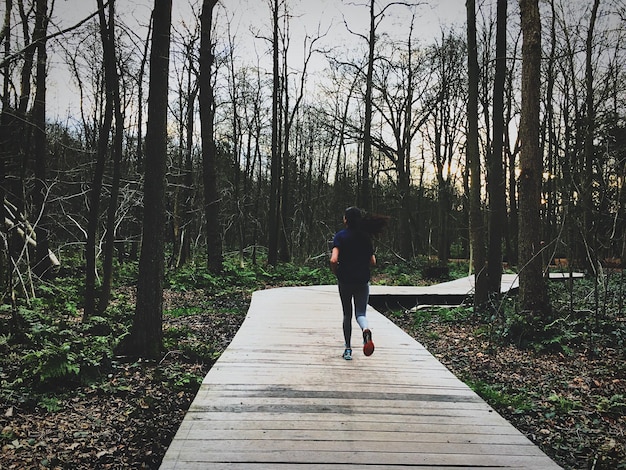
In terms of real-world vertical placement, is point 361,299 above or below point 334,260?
below

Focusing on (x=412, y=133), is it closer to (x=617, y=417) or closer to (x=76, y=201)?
(x=76, y=201)

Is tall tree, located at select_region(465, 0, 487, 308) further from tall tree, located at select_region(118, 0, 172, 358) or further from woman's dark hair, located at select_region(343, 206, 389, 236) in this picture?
tall tree, located at select_region(118, 0, 172, 358)

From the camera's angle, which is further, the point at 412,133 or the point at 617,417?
the point at 412,133

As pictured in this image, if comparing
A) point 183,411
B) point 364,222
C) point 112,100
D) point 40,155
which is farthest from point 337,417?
point 40,155

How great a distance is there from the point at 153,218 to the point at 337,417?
145 inches

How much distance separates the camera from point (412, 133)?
26547mm

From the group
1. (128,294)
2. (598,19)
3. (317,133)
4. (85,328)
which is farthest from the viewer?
(317,133)

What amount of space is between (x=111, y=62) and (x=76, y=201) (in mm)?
15632

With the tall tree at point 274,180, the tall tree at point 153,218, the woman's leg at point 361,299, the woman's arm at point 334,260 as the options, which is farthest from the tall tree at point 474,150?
the tall tree at point 274,180

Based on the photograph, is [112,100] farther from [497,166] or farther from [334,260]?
[497,166]

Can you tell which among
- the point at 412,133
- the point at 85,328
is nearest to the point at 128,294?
the point at 85,328

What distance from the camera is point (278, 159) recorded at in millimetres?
22531

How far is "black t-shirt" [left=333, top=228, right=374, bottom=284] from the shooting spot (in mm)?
6133

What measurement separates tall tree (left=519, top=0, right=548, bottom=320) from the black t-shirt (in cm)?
377
